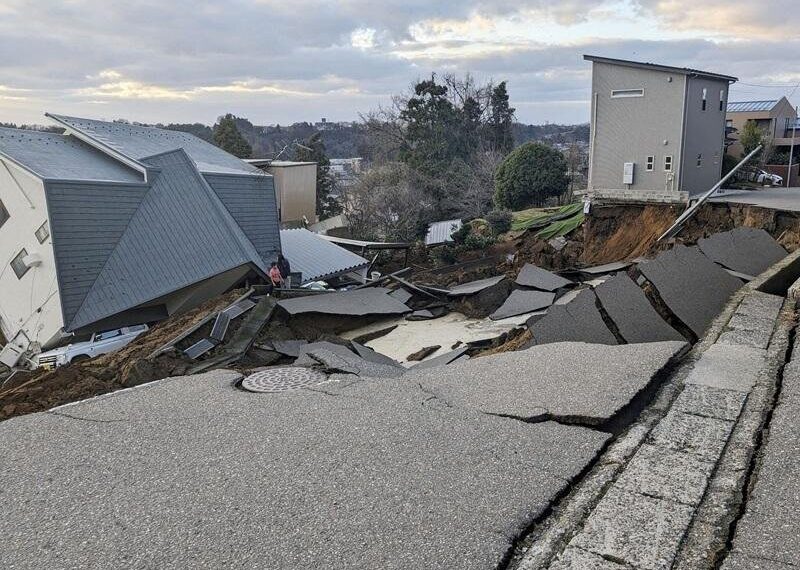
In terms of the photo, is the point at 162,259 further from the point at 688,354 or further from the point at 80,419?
the point at 688,354

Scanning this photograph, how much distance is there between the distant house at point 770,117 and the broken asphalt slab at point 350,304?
37757mm

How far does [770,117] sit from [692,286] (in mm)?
44098

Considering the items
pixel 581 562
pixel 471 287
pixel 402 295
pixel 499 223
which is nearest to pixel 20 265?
pixel 402 295

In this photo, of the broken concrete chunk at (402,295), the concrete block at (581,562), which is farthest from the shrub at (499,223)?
the concrete block at (581,562)

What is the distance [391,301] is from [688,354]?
946 cm

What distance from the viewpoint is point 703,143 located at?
21.8m

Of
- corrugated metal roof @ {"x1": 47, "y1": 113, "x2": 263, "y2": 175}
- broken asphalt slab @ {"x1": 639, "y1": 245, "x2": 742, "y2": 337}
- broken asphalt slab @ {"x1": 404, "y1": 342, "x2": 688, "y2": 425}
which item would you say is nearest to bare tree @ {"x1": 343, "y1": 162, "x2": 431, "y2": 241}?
corrugated metal roof @ {"x1": 47, "y1": 113, "x2": 263, "y2": 175}

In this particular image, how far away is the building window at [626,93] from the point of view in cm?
2108

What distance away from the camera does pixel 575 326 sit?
7.63 meters

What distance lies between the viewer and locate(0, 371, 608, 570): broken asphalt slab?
3473 mm

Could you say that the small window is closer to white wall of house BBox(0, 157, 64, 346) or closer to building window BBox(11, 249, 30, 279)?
white wall of house BBox(0, 157, 64, 346)

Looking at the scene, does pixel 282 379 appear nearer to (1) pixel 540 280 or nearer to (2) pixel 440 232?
(1) pixel 540 280

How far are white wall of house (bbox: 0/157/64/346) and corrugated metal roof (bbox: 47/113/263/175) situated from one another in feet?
10.9

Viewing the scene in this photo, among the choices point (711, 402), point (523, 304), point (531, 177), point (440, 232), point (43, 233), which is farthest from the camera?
point (531, 177)
